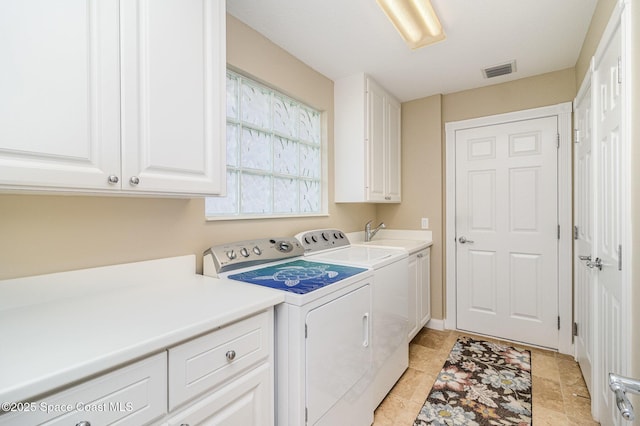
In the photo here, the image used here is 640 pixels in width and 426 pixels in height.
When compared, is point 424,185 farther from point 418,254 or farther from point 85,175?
point 85,175

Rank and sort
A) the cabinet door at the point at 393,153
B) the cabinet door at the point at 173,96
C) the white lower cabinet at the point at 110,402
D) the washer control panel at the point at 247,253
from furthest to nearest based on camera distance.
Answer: the cabinet door at the point at 393,153, the washer control panel at the point at 247,253, the cabinet door at the point at 173,96, the white lower cabinet at the point at 110,402

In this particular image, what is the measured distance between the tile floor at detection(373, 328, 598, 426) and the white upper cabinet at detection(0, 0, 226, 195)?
5.79 ft

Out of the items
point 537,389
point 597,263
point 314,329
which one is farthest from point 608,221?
point 314,329

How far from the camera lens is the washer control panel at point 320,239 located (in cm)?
217

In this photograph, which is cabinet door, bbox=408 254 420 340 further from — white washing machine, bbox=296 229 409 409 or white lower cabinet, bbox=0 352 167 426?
white lower cabinet, bbox=0 352 167 426

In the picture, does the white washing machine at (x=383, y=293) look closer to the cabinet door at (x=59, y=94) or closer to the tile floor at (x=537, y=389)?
the tile floor at (x=537, y=389)

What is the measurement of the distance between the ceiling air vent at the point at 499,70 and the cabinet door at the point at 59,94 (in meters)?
2.69

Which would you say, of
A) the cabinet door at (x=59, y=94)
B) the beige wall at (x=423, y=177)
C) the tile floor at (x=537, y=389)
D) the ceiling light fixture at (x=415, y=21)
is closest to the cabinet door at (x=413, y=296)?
the tile floor at (x=537, y=389)

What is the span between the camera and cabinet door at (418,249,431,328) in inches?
111

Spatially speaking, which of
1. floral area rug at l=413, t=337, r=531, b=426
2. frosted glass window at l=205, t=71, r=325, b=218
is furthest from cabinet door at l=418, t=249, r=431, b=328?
frosted glass window at l=205, t=71, r=325, b=218

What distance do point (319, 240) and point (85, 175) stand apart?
1573 millimetres

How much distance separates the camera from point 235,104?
6.18ft

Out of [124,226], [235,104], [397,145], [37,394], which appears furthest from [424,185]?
[37,394]

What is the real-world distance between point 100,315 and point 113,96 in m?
0.73
